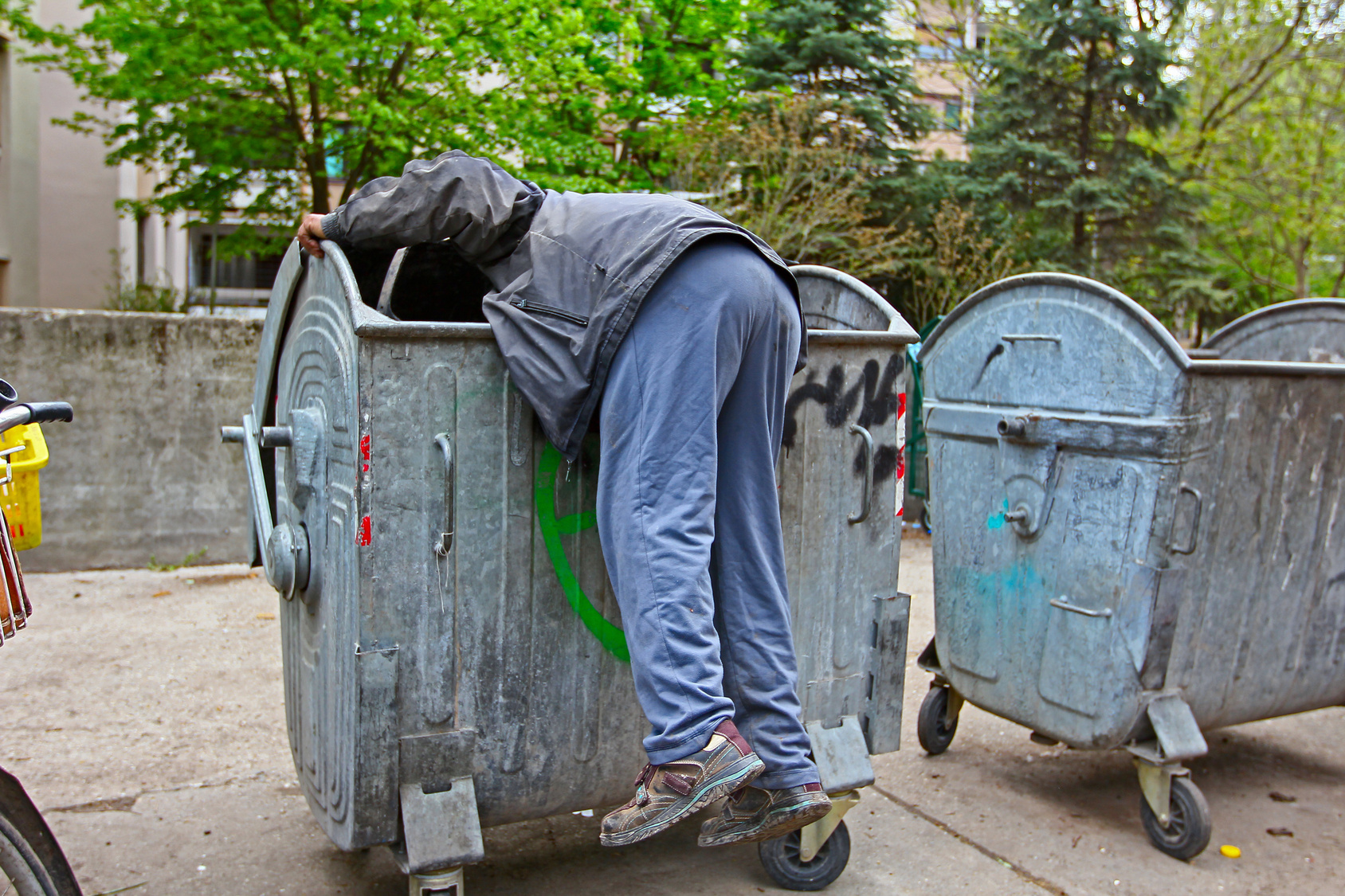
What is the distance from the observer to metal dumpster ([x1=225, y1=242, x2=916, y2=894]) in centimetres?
229

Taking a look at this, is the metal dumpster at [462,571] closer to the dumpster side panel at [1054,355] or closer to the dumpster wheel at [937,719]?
the dumpster side panel at [1054,355]

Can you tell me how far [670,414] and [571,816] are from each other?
1.70 metres

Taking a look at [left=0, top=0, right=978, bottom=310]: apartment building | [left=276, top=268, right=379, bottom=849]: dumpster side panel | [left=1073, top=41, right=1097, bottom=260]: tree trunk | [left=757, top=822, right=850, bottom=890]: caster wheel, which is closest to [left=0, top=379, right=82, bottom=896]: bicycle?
[left=276, top=268, right=379, bottom=849]: dumpster side panel

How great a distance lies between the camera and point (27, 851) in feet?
6.36

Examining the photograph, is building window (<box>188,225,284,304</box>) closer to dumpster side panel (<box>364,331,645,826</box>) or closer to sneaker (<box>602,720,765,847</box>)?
dumpster side panel (<box>364,331,645,826</box>)

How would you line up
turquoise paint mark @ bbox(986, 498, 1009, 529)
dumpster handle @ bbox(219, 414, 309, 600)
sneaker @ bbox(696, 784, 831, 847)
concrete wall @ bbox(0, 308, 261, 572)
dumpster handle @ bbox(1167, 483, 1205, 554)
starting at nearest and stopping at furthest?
sneaker @ bbox(696, 784, 831, 847), dumpster handle @ bbox(219, 414, 309, 600), dumpster handle @ bbox(1167, 483, 1205, 554), turquoise paint mark @ bbox(986, 498, 1009, 529), concrete wall @ bbox(0, 308, 261, 572)

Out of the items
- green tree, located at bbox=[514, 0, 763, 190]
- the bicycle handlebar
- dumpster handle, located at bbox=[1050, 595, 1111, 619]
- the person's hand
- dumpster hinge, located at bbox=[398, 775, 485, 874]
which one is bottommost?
dumpster hinge, located at bbox=[398, 775, 485, 874]

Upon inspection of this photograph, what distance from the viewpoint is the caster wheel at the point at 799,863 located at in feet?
9.47

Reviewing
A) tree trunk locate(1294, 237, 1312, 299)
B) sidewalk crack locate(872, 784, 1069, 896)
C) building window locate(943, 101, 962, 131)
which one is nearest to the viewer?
sidewalk crack locate(872, 784, 1069, 896)

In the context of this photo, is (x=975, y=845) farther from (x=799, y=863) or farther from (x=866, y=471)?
(x=866, y=471)

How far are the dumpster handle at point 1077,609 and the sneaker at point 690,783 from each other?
5.16 feet

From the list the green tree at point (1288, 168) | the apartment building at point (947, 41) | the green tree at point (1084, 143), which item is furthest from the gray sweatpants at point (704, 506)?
the green tree at point (1288, 168)

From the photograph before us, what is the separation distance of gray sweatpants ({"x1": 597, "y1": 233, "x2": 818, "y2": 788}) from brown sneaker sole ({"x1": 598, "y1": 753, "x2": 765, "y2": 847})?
7 cm

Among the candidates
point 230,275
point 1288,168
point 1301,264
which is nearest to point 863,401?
point 1288,168
